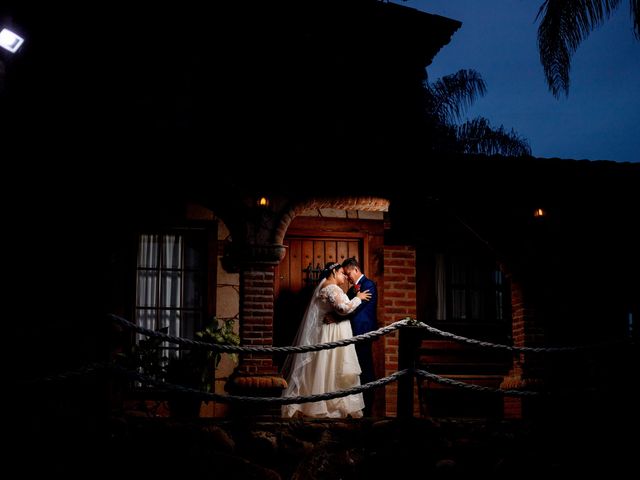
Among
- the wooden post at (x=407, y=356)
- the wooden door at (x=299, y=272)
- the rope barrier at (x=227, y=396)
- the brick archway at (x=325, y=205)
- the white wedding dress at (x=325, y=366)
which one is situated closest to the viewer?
the rope barrier at (x=227, y=396)

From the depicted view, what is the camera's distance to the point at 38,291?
9.45 m

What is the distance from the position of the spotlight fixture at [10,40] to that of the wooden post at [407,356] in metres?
6.67

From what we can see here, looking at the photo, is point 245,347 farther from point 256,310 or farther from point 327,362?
point 327,362

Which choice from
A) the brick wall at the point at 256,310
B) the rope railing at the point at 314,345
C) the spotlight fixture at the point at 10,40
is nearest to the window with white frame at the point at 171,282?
the brick wall at the point at 256,310

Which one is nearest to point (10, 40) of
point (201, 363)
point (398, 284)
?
point (201, 363)

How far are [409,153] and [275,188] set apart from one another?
190cm

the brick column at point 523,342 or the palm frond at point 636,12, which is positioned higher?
the palm frond at point 636,12

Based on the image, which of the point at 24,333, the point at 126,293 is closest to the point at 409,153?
the point at 126,293

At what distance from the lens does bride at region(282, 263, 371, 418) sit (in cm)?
944

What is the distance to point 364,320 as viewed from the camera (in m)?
10.1

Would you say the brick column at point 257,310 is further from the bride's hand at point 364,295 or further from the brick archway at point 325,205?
the bride's hand at point 364,295

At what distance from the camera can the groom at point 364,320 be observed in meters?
9.91

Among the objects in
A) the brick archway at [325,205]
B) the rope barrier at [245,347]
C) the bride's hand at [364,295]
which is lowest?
the rope barrier at [245,347]

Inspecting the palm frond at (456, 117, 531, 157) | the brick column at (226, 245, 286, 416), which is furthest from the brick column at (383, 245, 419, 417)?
the palm frond at (456, 117, 531, 157)
